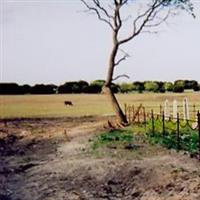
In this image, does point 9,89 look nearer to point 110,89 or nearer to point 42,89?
point 42,89

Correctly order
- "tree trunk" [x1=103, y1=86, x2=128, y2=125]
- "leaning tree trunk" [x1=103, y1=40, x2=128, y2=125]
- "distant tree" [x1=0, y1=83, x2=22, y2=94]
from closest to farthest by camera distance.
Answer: "tree trunk" [x1=103, y1=86, x2=128, y2=125] → "leaning tree trunk" [x1=103, y1=40, x2=128, y2=125] → "distant tree" [x1=0, y1=83, x2=22, y2=94]

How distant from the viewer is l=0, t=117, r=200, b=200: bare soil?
1264cm

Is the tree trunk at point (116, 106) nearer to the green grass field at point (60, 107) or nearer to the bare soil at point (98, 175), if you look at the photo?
the green grass field at point (60, 107)

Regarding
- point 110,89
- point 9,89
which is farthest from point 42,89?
point 110,89

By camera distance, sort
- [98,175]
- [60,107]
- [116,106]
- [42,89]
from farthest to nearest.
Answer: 1. [42,89]
2. [60,107]
3. [116,106]
4. [98,175]

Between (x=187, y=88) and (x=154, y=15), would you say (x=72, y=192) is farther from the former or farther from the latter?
(x=187, y=88)

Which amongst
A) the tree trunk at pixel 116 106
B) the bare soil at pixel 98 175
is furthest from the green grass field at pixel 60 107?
the bare soil at pixel 98 175

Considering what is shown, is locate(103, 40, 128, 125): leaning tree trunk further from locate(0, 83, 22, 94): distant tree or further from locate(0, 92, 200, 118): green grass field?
locate(0, 83, 22, 94): distant tree

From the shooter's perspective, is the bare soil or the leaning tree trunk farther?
the leaning tree trunk

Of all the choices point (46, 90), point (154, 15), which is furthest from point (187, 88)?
point (154, 15)

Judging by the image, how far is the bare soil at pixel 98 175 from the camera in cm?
1264

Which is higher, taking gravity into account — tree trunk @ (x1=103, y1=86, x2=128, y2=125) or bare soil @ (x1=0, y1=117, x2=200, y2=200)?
tree trunk @ (x1=103, y1=86, x2=128, y2=125)

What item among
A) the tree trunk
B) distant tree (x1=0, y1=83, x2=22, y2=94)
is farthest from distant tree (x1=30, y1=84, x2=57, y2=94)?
the tree trunk

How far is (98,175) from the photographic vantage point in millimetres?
14727
